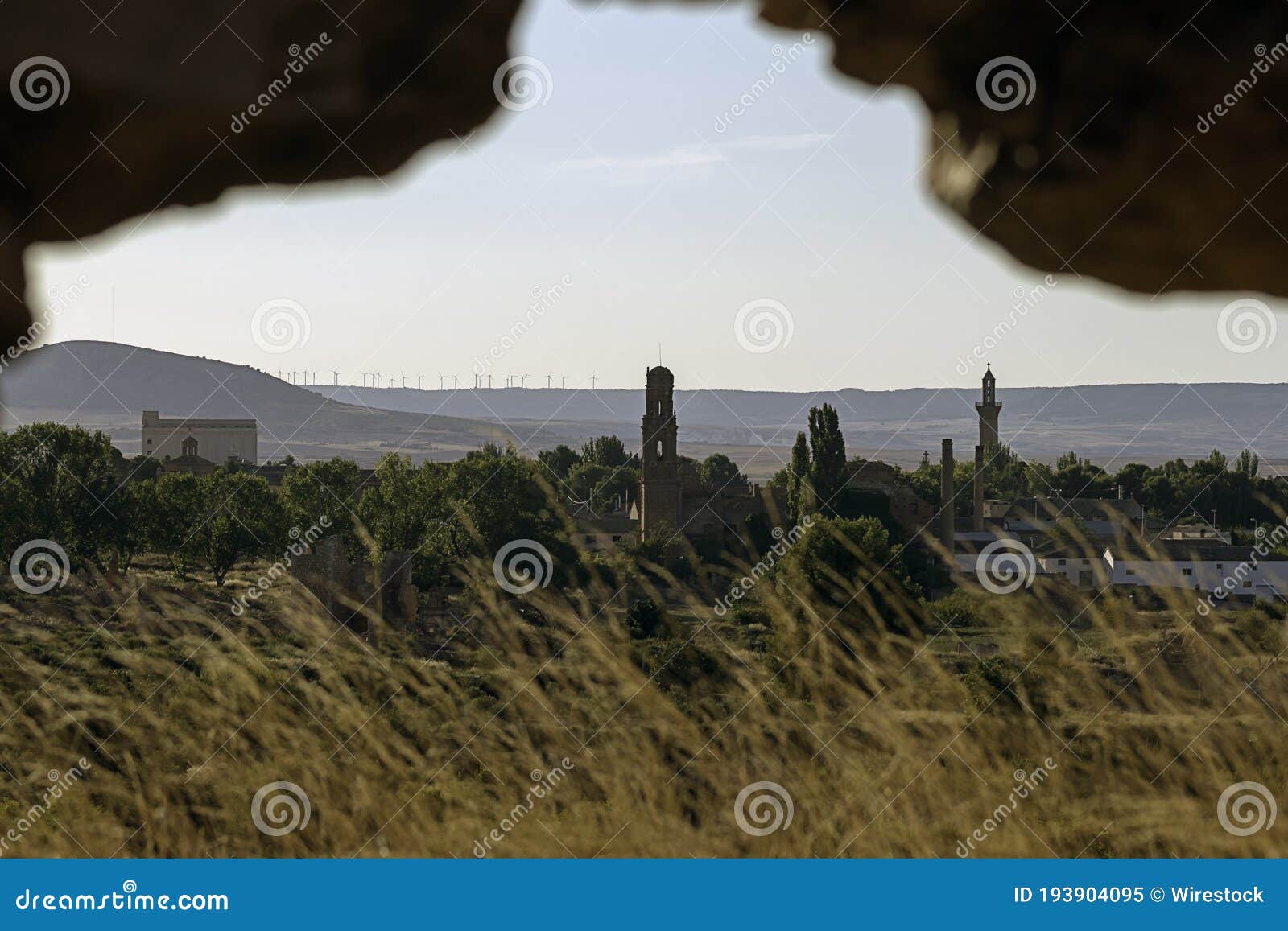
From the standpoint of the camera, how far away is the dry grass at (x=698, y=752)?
3.16m

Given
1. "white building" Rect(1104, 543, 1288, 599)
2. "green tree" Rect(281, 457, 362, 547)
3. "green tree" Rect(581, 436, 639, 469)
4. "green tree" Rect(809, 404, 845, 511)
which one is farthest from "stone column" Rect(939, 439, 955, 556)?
"green tree" Rect(581, 436, 639, 469)

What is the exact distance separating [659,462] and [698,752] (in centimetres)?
4570

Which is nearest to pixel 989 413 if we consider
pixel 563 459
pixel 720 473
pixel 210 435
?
pixel 720 473

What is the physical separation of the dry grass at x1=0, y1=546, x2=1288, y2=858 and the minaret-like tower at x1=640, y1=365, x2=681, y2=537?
41014 millimetres

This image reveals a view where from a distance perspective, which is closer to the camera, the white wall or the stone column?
the stone column

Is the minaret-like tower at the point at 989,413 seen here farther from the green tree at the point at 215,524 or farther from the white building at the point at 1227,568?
the green tree at the point at 215,524

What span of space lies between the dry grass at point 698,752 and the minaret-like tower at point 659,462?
41.0 m

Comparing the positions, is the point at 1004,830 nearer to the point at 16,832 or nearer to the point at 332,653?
the point at 16,832

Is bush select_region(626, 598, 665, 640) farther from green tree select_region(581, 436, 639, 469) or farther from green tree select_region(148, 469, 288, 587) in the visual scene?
green tree select_region(581, 436, 639, 469)

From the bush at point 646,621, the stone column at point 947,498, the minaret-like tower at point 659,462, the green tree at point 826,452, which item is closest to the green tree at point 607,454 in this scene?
the minaret-like tower at point 659,462

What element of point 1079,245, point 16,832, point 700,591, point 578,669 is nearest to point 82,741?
point 16,832

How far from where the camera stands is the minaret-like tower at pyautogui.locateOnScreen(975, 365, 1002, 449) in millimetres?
65312

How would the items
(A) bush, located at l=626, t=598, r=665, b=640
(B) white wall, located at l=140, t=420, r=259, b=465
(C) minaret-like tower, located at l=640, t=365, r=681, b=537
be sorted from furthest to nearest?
(B) white wall, located at l=140, t=420, r=259, b=465 → (C) minaret-like tower, located at l=640, t=365, r=681, b=537 → (A) bush, located at l=626, t=598, r=665, b=640

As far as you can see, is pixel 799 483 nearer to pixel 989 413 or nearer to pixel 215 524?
pixel 215 524
